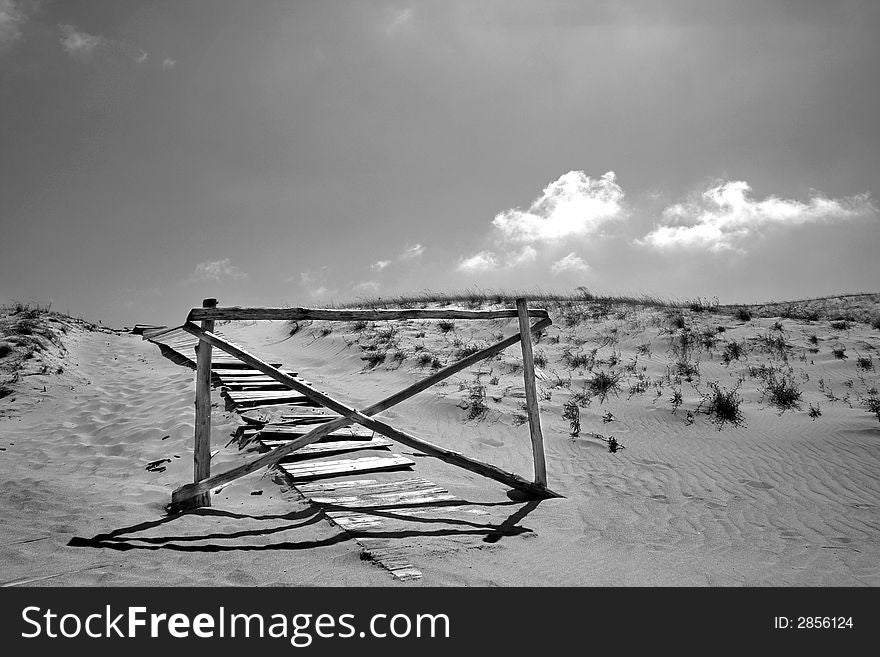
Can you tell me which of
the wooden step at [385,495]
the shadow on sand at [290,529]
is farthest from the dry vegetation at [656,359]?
the shadow on sand at [290,529]

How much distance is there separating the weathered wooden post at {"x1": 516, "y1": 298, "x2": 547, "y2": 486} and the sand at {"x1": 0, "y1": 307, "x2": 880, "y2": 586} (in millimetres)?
458

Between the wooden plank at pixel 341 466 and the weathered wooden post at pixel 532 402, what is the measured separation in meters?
1.67

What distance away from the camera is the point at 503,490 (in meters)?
6.05

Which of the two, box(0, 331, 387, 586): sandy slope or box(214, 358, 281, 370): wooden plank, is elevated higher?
box(214, 358, 281, 370): wooden plank

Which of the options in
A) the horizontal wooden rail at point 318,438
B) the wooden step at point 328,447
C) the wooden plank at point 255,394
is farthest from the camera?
the wooden plank at point 255,394

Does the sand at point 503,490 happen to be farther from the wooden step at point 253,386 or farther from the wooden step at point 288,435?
the wooden step at point 253,386

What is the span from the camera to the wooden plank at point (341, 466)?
5.99m

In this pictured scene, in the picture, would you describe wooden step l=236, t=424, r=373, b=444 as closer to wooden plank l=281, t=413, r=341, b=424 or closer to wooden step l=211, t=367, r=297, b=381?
wooden plank l=281, t=413, r=341, b=424

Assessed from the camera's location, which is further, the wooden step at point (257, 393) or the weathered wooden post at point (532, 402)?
the wooden step at point (257, 393)

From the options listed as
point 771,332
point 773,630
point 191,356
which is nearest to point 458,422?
point 773,630

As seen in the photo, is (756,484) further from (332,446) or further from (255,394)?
(255,394)

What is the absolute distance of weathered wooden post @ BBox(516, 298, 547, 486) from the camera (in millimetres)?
5715

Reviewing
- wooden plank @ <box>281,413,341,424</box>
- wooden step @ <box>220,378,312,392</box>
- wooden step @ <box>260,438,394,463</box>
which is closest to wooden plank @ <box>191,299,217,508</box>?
wooden step @ <box>260,438,394,463</box>

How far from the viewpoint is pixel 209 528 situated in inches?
178
